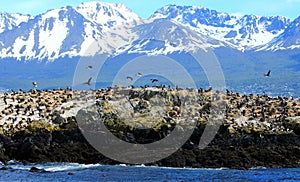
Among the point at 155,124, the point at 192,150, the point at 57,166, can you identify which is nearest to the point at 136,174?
the point at 57,166

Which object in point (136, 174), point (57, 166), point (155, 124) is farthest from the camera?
point (155, 124)

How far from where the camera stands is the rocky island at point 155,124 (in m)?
88.8

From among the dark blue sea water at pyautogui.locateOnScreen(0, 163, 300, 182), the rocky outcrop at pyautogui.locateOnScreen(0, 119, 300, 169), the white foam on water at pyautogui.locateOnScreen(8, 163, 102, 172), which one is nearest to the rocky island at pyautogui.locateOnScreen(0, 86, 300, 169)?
the rocky outcrop at pyautogui.locateOnScreen(0, 119, 300, 169)

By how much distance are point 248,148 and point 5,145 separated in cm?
3637

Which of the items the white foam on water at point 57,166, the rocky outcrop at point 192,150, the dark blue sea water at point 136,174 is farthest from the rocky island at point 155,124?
the dark blue sea water at point 136,174

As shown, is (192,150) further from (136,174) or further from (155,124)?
(136,174)

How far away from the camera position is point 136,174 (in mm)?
77250

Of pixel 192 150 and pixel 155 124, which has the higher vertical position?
pixel 155 124

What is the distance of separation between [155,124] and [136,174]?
2844cm

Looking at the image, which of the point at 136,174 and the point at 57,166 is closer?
the point at 136,174

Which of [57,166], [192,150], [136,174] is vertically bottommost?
[136,174]

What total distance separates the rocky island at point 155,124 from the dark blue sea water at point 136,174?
14.4ft

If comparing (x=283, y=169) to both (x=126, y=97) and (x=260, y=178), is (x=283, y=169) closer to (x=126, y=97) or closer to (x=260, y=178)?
(x=260, y=178)

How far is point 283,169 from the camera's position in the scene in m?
81.6
